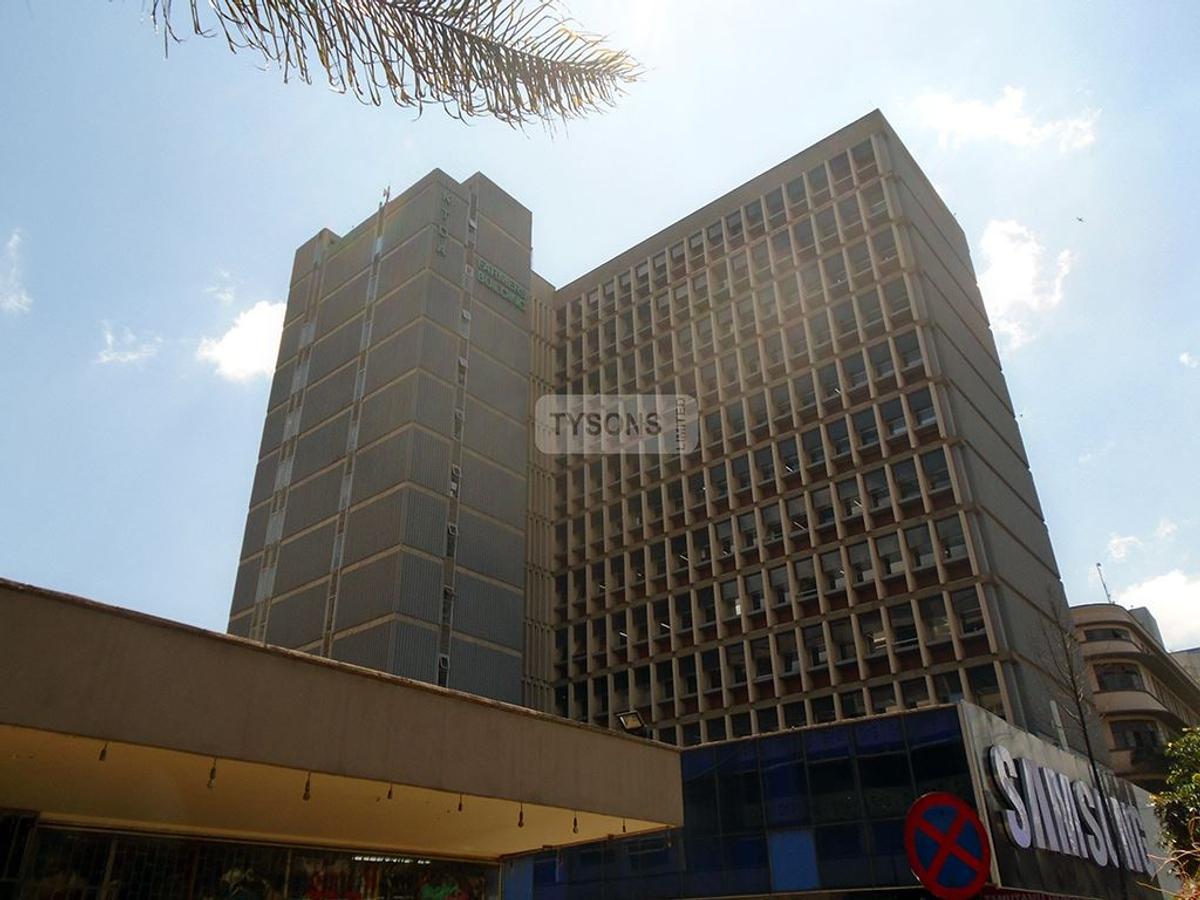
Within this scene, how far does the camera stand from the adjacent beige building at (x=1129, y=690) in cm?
6150

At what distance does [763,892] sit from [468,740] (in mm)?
23576

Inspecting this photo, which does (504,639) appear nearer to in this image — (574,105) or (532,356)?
(532,356)

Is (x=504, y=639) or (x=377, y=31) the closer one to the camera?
(x=377, y=31)

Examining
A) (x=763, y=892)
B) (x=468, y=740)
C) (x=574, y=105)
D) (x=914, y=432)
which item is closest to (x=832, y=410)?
(x=914, y=432)

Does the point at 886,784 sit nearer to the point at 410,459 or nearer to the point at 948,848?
the point at 948,848

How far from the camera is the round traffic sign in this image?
21.1 ft

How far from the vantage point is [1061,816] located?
104 feet

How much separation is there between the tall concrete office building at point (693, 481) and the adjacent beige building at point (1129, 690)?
62.3ft

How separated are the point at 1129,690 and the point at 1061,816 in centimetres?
3956

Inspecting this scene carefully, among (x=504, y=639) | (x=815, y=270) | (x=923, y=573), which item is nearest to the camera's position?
(x=923, y=573)

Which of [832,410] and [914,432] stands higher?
[832,410]

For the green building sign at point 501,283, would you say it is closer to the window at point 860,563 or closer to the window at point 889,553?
the window at point 860,563

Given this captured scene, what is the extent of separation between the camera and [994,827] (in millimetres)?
27156

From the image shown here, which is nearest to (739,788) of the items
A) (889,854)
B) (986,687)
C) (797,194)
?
(889,854)
